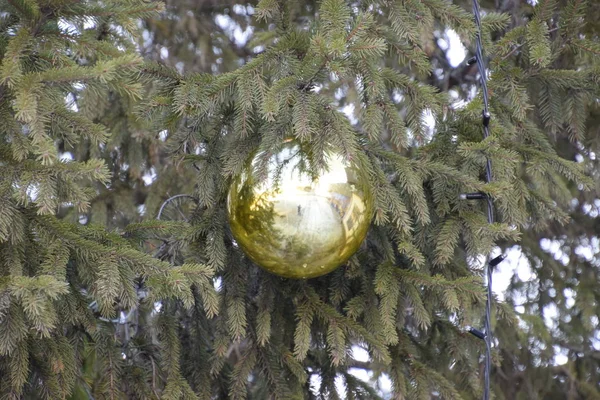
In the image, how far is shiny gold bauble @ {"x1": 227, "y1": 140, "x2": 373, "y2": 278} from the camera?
1.78 metres

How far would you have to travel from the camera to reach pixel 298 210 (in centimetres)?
178

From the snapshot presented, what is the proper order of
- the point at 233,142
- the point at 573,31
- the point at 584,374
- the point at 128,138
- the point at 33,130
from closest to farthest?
the point at 33,130, the point at 233,142, the point at 573,31, the point at 128,138, the point at 584,374

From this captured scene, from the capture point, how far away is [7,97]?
5.79 ft

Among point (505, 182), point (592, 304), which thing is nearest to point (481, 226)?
point (505, 182)

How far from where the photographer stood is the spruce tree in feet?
5.67

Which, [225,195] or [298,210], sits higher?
[298,210]

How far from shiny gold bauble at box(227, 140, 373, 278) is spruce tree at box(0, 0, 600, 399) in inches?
2.8

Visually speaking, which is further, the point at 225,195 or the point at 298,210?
the point at 225,195

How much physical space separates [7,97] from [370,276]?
3.64ft

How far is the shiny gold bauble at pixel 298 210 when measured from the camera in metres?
1.78

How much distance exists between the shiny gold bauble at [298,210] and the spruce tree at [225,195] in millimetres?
71

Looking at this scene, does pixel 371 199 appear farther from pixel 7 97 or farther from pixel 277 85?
pixel 7 97

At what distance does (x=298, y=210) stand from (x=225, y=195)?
406 millimetres

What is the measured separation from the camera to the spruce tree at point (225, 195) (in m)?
1.73
